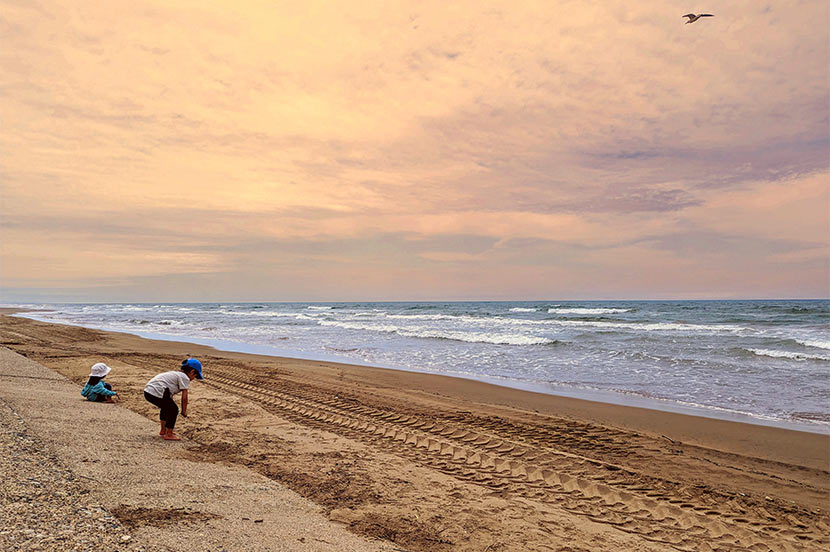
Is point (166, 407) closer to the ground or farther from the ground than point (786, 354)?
farther from the ground

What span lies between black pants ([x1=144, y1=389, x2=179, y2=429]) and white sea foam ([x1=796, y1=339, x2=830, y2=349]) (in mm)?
23820

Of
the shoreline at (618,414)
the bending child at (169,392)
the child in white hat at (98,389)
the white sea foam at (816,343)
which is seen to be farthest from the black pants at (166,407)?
the white sea foam at (816,343)

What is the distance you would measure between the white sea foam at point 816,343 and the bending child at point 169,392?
2366 centimetres

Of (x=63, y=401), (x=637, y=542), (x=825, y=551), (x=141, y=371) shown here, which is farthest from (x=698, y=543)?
(x=141, y=371)

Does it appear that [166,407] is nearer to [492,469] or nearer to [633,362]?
[492,469]

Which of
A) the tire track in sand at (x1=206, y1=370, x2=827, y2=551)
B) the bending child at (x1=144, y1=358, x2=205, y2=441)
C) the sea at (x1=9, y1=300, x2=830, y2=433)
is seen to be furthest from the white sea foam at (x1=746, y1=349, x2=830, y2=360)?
the bending child at (x1=144, y1=358, x2=205, y2=441)

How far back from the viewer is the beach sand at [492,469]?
4.36 metres

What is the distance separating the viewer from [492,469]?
6.11m

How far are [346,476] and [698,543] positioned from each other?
354 centimetres

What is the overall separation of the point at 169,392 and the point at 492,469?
4.27 meters

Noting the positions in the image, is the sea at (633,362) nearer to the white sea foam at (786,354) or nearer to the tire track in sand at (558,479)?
the white sea foam at (786,354)

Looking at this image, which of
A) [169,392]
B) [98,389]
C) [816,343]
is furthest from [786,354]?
[98,389]

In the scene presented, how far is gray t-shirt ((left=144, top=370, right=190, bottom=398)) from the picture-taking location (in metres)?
6.28

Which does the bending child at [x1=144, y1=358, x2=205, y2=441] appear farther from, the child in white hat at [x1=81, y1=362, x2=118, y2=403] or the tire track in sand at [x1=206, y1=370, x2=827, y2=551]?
the child in white hat at [x1=81, y1=362, x2=118, y2=403]
